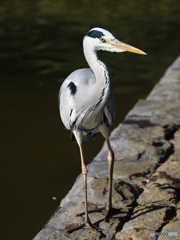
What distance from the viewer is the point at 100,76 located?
3.17m

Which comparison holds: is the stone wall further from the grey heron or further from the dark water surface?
the dark water surface

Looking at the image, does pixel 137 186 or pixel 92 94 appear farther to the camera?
pixel 137 186

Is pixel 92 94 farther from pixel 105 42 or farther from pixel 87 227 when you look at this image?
pixel 87 227

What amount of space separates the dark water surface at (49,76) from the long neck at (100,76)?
68.1 inches

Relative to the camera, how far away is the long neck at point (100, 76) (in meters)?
3.16

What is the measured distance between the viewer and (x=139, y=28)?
38.4 ft

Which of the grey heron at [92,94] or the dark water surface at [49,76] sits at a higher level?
the grey heron at [92,94]

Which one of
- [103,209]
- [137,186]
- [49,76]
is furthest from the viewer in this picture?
[49,76]

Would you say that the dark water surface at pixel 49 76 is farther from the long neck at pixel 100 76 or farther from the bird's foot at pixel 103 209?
the long neck at pixel 100 76

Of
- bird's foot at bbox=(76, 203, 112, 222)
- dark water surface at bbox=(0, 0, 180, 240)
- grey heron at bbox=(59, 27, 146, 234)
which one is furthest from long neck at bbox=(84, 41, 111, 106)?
dark water surface at bbox=(0, 0, 180, 240)

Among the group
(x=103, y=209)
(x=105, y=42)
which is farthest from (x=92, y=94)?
(x=103, y=209)

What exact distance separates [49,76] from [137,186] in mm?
4814

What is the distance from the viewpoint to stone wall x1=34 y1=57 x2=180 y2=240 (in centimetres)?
331

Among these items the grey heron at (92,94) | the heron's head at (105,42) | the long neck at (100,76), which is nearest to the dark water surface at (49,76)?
the grey heron at (92,94)
